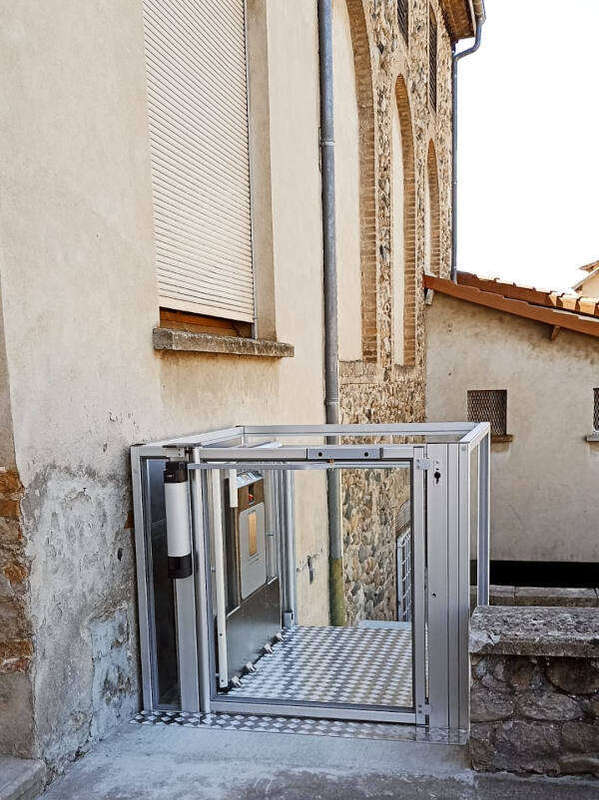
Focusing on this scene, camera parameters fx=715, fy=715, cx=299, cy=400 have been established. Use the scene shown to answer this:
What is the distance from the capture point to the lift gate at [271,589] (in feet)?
10.2

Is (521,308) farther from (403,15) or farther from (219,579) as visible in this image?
(219,579)

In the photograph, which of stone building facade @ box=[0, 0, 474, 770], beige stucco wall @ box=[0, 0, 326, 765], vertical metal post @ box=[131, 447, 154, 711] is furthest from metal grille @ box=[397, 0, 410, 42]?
vertical metal post @ box=[131, 447, 154, 711]

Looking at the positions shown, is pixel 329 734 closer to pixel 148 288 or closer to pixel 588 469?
pixel 148 288

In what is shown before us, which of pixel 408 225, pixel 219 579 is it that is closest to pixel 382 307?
pixel 408 225

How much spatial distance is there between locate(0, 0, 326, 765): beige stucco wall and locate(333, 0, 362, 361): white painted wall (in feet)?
12.9

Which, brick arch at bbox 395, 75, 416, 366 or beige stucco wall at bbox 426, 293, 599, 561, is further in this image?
beige stucco wall at bbox 426, 293, 599, 561

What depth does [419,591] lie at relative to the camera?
3152mm

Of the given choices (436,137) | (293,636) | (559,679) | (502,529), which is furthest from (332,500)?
(436,137)

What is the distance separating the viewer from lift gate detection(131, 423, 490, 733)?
3115mm

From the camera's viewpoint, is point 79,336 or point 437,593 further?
point 437,593

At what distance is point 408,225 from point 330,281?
15.1ft

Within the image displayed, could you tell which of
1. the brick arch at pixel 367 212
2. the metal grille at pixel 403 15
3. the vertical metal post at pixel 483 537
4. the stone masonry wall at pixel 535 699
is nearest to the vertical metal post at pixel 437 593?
the stone masonry wall at pixel 535 699

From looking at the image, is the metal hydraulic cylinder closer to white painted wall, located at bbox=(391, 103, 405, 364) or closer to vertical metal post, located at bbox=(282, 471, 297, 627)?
vertical metal post, located at bbox=(282, 471, 297, 627)

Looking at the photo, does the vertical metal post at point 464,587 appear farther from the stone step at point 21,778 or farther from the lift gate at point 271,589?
the stone step at point 21,778
